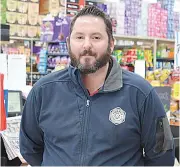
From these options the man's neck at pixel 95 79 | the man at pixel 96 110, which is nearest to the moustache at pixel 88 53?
the man at pixel 96 110

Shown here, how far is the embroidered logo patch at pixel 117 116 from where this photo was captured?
1495 mm

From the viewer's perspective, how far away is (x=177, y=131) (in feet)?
11.5

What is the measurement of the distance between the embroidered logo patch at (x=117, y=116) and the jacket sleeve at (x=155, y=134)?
0.32ft

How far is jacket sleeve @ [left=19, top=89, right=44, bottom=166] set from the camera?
5.50 ft

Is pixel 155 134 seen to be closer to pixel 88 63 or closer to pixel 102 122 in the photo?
pixel 102 122

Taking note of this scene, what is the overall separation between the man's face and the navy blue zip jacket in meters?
0.08

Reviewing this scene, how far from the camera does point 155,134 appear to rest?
159 cm

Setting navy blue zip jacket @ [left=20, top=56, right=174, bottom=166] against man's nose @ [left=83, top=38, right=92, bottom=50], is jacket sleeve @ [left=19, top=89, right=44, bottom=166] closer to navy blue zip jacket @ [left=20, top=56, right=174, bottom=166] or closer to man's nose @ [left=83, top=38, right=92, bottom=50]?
navy blue zip jacket @ [left=20, top=56, right=174, bottom=166]

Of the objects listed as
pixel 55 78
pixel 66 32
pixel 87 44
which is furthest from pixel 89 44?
pixel 66 32

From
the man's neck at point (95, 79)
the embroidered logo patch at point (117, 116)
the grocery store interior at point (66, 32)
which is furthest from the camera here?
the grocery store interior at point (66, 32)

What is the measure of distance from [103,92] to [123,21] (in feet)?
20.0

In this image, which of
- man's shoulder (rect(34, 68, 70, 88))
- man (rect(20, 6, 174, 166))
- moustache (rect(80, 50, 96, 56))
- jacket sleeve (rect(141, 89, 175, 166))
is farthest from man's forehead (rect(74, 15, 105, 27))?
jacket sleeve (rect(141, 89, 175, 166))

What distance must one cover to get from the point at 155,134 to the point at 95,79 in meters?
0.35

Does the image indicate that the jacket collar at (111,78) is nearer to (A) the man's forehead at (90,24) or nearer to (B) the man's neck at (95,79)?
(B) the man's neck at (95,79)
